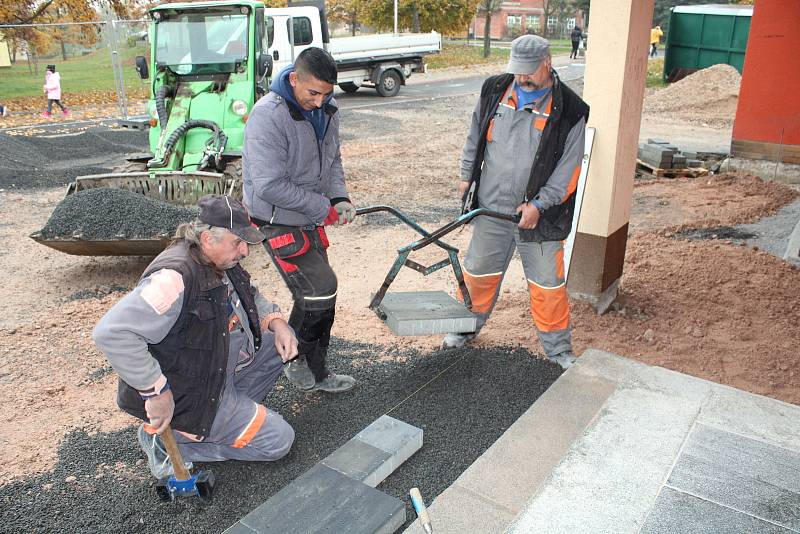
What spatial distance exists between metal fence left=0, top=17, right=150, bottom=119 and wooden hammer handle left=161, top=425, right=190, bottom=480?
12.3m

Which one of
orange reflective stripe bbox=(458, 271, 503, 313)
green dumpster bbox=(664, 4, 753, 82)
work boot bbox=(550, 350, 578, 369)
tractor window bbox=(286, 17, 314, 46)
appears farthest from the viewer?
green dumpster bbox=(664, 4, 753, 82)

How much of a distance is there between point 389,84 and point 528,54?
16.1 metres

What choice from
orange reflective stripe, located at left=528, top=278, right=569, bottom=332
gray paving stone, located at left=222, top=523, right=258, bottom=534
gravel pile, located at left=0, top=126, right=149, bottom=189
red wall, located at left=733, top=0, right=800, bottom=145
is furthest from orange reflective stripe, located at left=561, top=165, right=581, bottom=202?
gravel pile, located at left=0, top=126, right=149, bottom=189

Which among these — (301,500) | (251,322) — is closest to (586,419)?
(301,500)

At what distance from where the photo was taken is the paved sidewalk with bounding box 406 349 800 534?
9.08ft

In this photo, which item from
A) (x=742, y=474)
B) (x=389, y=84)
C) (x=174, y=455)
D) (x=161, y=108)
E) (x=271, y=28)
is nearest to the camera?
(x=174, y=455)

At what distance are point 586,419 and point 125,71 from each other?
1925 cm

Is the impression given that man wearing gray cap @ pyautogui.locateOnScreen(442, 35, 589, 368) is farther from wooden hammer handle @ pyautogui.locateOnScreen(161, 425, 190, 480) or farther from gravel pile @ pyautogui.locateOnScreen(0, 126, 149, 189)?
gravel pile @ pyautogui.locateOnScreen(0, 126, 149, 189)

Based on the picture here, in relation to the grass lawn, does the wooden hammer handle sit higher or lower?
lower

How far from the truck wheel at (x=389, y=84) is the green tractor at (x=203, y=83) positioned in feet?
35.5

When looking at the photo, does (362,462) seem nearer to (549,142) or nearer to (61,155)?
(549,142)

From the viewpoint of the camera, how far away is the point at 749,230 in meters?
7.08

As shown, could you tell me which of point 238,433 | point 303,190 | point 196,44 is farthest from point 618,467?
point 196,44

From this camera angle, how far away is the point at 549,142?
3.85 m
